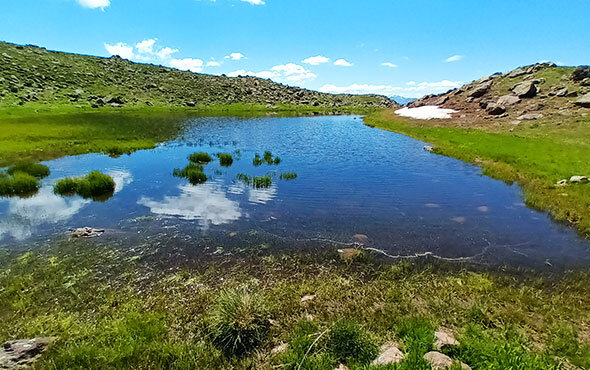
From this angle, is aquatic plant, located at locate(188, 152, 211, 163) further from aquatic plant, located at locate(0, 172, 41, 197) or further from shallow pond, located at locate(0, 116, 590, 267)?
aquatic plant, located at locate(0, 172, 41, 197)

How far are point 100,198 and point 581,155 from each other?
46.0m

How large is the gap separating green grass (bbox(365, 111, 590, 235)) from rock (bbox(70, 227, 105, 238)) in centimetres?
2788

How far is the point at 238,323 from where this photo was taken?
29.2 ft

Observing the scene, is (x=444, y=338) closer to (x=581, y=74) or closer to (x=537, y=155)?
(x=537, y=155)

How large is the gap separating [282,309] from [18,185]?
24.9 metres

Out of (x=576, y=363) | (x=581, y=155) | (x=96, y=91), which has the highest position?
(x=96, y=91)

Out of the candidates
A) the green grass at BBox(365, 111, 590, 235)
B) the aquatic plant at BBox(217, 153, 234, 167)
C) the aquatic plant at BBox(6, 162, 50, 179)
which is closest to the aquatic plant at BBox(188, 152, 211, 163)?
the aquatic plant at BBox(217, 153, 234, 167)

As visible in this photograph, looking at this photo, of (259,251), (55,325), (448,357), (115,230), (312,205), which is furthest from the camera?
(312,205)

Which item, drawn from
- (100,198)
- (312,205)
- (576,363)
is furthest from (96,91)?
(576,363)

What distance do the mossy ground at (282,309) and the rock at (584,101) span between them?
55744 millimetres

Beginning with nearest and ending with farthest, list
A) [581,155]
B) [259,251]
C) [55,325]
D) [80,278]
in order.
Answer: [55,325] → [80,278] → [259,251] → [581,155]

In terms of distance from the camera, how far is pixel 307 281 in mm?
12070

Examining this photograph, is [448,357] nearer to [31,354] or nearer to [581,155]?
[31,354]

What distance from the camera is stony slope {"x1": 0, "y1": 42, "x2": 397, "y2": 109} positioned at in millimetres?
95875
